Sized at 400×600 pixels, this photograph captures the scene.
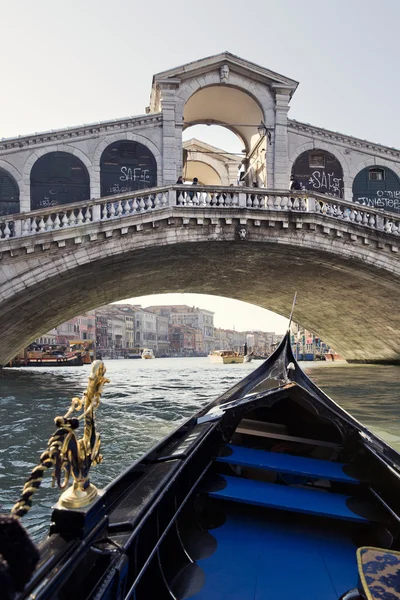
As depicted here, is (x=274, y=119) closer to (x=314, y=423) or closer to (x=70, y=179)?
(x=70, y=179)

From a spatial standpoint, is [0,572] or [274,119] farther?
[274,119]

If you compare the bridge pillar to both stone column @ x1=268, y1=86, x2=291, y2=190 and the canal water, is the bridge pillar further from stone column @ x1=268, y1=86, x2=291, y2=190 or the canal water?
the canal water

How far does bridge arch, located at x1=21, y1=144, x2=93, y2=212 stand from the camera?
36.8 ft

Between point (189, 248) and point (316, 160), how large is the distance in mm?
5080

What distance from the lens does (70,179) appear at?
11500 mm

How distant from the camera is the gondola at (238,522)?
1.21m

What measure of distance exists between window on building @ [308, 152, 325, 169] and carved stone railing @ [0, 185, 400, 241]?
8.36 feet

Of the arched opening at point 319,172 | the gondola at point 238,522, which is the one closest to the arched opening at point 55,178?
the arched opening at point 319,172

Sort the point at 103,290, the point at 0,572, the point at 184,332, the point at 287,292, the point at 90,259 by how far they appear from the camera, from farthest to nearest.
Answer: the point at 184,332 < the point at 287,292 < the point at 103,290 < the point at 90,259 < the point at 0,572

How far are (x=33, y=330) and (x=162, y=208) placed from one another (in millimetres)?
6792

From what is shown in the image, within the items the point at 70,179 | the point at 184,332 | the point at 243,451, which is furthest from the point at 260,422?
the point at 184,332

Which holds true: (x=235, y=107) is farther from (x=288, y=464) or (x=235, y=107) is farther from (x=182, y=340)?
(x=182, y=340)

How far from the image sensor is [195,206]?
31.3 feet

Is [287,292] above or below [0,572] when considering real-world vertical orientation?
above
